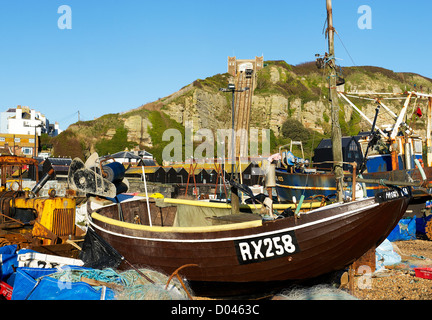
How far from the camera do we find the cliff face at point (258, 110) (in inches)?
3297

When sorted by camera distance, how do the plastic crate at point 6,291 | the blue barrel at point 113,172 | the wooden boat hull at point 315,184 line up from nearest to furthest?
the plastic crate at point 6,291 → the blue barrel at point 113,172 → the wooden boat hull at point 315,184

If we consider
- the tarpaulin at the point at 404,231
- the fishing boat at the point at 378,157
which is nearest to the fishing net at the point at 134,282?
the tarpaulin at the point at 404,231

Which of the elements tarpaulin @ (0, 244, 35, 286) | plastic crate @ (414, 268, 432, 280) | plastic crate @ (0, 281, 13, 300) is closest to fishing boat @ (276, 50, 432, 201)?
plastic crate @ (414, 268, 432, 280)

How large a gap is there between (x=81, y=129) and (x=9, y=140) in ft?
47.5

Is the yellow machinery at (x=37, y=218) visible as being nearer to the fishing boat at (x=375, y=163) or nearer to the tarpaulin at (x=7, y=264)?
the tarpaulin at (x=7, y=264)

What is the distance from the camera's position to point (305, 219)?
8.78 meters

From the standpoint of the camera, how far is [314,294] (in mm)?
9188

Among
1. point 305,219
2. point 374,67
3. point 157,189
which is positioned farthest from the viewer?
point 374,67

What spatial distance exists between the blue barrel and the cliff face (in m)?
67.7

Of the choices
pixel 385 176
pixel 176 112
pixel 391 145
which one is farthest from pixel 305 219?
pixel 176 112

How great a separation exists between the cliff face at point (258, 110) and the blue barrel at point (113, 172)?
67.7 meters

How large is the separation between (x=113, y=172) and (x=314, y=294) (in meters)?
7.73

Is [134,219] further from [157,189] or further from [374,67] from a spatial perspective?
[374,67]
